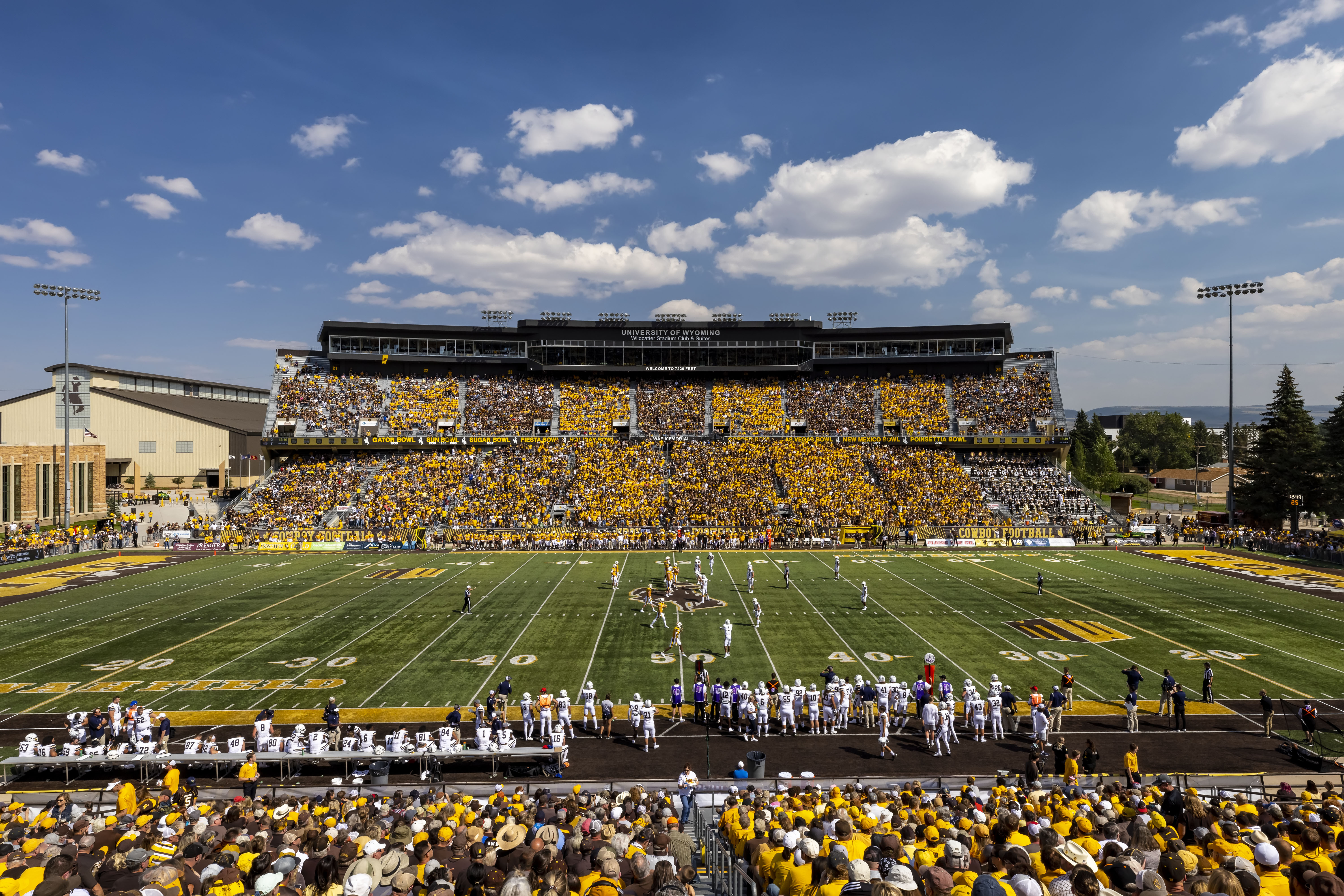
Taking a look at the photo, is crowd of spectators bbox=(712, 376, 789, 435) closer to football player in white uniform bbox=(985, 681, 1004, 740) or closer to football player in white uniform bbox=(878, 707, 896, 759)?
football player in white uniform bbox=(985, 681, 1004, 740)

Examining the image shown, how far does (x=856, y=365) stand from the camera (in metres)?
62.2

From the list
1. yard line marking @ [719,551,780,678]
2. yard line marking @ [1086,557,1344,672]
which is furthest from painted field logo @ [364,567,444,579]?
yard line marking @ [1086,557,1344,672]

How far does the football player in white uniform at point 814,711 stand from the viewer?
15148mm

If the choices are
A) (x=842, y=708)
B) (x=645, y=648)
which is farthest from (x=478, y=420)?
(x=842, y=708)

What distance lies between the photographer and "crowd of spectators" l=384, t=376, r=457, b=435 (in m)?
55.8

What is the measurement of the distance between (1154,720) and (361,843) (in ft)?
56.0

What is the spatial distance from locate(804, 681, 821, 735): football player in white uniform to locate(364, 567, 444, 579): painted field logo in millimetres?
22526

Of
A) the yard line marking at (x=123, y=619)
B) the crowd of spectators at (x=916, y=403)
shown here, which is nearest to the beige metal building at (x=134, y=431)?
the yard line marking at (x=123, y=619)

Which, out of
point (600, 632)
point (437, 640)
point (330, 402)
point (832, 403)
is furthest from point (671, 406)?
point (437, 640)

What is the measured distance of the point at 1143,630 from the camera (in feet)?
75.0

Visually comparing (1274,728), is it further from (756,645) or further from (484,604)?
(484,604)

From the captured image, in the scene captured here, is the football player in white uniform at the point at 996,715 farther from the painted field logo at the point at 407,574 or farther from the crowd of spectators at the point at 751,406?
the crowd of spectators at the point at 751,406

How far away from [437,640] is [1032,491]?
43.9 metres

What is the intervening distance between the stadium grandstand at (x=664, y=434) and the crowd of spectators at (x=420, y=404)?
210mm
